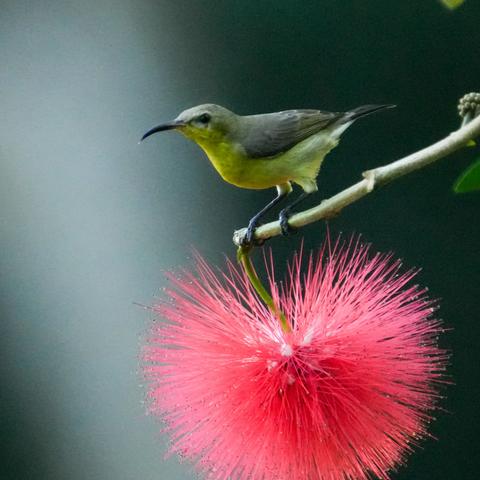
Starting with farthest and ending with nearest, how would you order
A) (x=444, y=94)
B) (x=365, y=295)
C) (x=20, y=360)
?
(x=20, y=360) < (x=444, y=94) < (x=365, y=295)

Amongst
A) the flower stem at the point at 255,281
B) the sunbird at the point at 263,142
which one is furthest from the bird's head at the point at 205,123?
the flower stem at the point at 255,281

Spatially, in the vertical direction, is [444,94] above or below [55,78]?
below

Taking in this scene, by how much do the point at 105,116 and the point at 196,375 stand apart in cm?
74

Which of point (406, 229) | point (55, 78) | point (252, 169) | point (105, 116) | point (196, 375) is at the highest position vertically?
point (55, 78)

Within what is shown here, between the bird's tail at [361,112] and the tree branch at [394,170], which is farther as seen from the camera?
the bird's tail at [361,112]

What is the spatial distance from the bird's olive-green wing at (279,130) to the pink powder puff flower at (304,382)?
4.5 inches

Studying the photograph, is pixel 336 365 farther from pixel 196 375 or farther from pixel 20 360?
pixel 20 360

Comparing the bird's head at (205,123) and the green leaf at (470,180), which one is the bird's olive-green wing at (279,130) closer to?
the bird's head at (205,123)

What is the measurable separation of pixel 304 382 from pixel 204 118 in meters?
0.23

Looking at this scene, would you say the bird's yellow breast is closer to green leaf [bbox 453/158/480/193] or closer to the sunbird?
the sunbird

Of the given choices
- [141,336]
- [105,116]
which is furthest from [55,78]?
[141,336]

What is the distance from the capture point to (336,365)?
1.82 ft

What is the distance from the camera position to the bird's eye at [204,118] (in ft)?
1.80

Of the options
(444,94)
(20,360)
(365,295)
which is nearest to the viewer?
(365,295)
